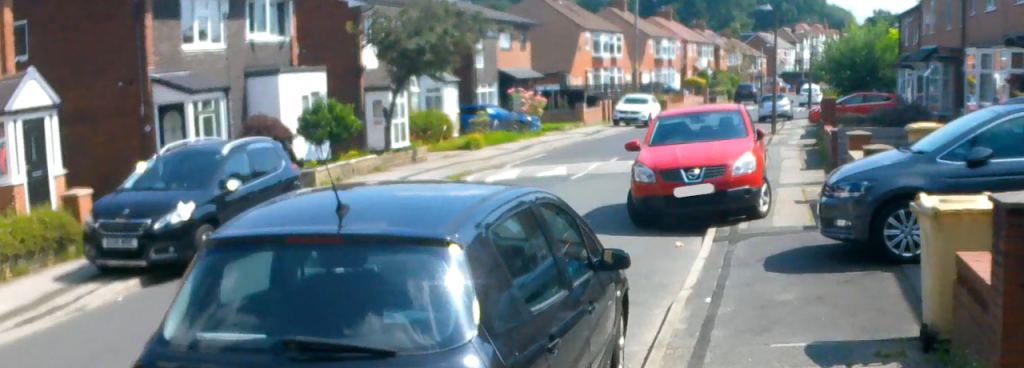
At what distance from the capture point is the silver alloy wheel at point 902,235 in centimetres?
1093

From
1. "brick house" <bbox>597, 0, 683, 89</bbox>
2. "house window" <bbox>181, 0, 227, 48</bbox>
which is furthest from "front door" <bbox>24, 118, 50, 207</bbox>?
"brick house" <bbox>597, 0, 683, 89</bbox>

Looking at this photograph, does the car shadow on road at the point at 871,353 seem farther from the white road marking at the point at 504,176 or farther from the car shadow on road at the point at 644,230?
the white road marking at the point at 504,176

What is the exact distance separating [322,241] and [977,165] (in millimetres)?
7807

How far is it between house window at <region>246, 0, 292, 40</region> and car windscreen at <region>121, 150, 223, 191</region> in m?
16.7

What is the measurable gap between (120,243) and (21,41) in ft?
50.8

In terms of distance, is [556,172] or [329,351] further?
[556,172]

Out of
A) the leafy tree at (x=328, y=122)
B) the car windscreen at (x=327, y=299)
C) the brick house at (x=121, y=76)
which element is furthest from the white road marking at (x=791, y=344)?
the leafy tree at (x=328, y=122)

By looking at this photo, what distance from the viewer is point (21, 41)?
26.7 m

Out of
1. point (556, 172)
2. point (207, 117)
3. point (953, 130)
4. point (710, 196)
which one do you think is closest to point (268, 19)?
point (207, 117)

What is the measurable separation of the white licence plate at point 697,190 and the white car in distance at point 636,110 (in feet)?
130

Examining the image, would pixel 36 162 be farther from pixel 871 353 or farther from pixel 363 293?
pixel 363 293

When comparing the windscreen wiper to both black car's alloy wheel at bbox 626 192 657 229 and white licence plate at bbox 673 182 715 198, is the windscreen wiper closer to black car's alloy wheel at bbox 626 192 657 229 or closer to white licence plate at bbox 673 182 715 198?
white licence plate at bbox 673 182 715 198

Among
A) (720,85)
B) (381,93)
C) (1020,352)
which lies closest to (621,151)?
(381,93)

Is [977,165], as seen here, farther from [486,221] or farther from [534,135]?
[534,135]
